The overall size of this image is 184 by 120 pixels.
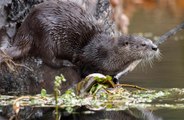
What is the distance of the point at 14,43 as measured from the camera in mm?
7332

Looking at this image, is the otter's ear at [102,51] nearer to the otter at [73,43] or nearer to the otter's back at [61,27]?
the otter at [73,43]

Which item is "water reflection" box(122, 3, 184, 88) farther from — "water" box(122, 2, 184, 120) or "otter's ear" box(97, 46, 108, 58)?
"otter's ear" box(97, 46, 108, 58)

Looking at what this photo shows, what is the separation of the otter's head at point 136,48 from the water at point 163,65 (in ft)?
0.81

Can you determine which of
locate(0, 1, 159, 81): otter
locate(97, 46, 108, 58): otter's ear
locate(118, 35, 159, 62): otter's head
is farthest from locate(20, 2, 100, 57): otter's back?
locate(118, 35, 159, 62): otter's head

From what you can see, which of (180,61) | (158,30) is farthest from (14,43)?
(158,30)

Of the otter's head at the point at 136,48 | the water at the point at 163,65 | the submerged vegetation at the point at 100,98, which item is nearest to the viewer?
the submerged vegetation at the point at 100,98

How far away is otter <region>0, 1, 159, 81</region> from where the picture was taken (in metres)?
7.27

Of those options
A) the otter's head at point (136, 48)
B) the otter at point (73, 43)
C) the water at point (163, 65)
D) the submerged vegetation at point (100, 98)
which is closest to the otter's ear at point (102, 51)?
the otter at point (73, 43)

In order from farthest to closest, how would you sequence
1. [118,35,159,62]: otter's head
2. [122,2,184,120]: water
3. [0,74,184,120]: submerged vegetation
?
1. [118,35,159,62]: otter's head
2. [122,2,184,120]: water
3. [0,74,184,120]: submerged vegetation

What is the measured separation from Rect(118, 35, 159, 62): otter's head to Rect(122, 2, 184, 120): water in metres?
0.25

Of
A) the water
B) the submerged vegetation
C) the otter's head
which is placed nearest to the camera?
the submerged vegetation

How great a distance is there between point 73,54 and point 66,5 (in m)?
0.46

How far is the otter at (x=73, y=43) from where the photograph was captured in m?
7.27

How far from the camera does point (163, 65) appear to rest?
9000 millimetres
